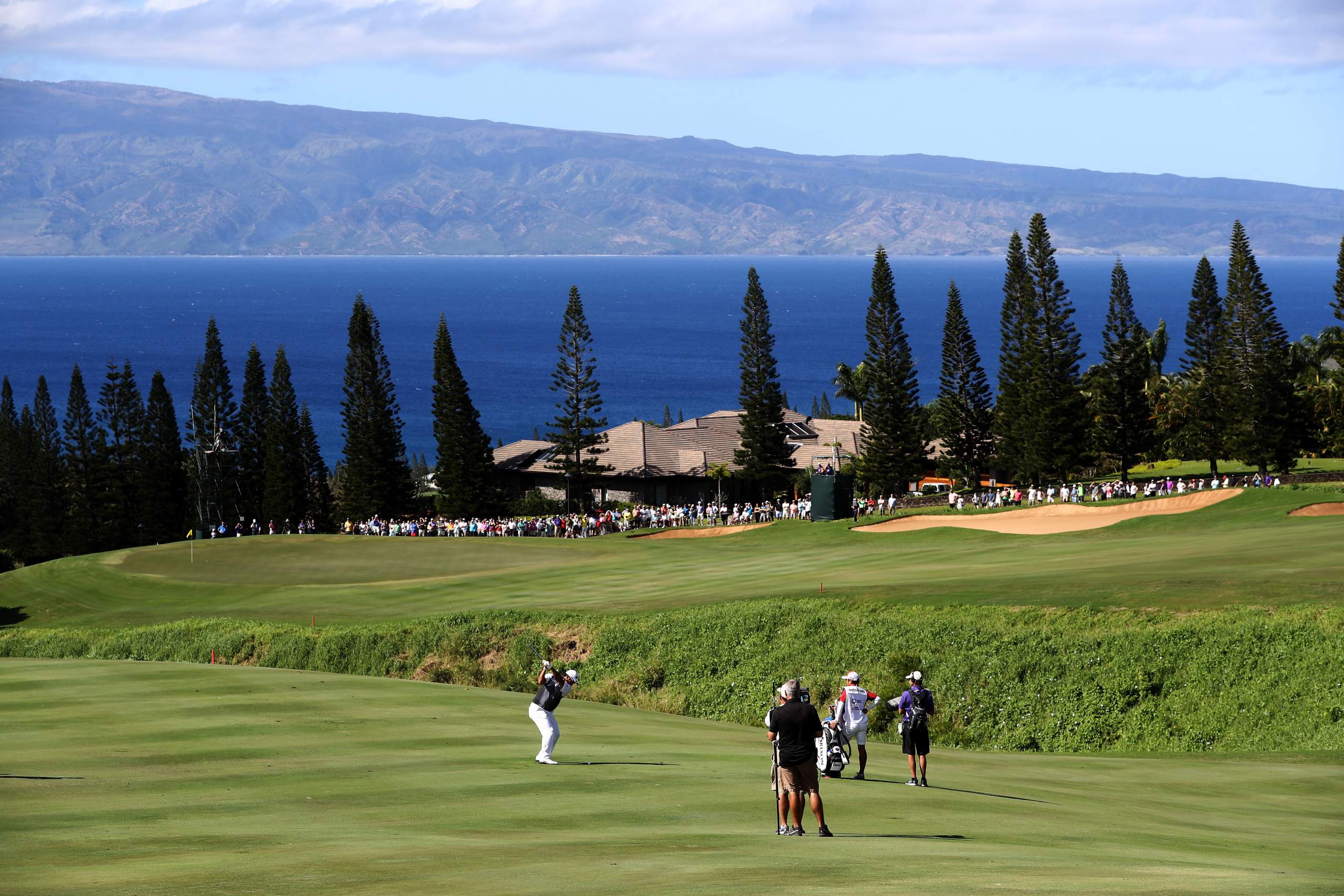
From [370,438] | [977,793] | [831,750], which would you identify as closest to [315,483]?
[370,438]

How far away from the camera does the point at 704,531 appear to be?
52.6 m

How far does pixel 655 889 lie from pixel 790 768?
2.30 metres

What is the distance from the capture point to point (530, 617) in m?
30.2

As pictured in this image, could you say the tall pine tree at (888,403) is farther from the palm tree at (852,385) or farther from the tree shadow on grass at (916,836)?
the tree shadow on grass at (916,836)

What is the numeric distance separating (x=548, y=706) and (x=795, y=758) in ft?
13.3

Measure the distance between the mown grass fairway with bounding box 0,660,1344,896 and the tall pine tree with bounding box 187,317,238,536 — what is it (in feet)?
187

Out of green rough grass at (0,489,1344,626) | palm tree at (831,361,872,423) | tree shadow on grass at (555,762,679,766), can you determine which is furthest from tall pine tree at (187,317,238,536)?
tree shadow on grass at (555,762,679,766)

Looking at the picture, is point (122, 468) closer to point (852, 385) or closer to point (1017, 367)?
point (852, 385)

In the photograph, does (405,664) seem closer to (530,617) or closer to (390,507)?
(530,617)

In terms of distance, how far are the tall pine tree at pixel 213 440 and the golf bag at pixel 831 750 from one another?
63.3 m

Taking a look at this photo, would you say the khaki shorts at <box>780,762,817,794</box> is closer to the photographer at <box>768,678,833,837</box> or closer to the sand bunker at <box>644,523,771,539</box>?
the photographer at <box>768,678,833,837</box>

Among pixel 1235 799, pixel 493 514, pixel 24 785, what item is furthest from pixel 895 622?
pixel 493 514

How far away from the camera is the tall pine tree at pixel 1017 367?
63156 millimetres

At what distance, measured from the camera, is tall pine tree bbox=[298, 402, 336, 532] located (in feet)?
243
